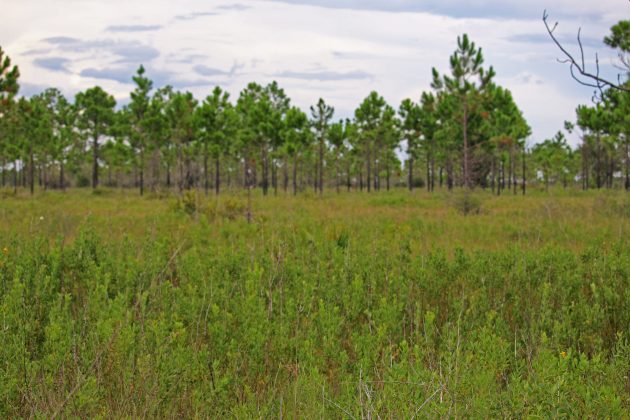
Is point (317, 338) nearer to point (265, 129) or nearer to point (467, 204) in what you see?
point (467, 204)

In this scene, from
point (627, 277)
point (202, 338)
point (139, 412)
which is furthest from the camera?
point (627, 277)

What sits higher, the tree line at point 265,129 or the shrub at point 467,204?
the tree line at point 265,129

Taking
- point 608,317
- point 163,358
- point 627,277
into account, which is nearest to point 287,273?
point 163,358

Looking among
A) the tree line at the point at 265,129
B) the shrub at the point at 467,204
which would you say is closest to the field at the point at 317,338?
the shrub at the point at 467,204

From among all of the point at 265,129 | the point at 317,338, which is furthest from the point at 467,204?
the point at 265,129

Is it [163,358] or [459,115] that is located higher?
[459,115]

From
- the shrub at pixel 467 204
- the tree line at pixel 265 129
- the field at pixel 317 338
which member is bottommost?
Answer: the field at pixel 317 338

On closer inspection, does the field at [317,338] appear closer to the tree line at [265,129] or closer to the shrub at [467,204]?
the shrub at [467,204]

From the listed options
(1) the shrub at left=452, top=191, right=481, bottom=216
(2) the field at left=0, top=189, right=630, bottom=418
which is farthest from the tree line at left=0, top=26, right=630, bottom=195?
(2) the field at left=0, top=189, right=630, bottom=418

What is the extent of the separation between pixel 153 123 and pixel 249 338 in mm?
44923

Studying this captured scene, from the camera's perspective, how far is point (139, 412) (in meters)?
2.95

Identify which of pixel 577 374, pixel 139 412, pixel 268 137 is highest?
pixel 268 137

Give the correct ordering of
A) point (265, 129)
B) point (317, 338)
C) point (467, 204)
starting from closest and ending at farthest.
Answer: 1. point (317, 338)
2. point (467, 204)
3. point (265, 129)

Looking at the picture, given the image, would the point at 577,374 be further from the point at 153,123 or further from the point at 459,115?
the point at 153,123
